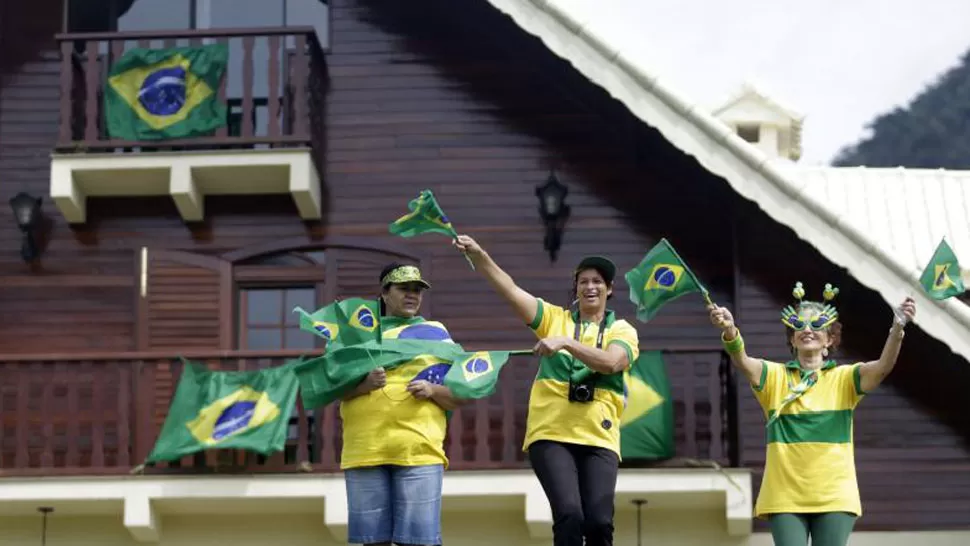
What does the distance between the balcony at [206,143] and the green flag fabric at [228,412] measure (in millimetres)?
1691

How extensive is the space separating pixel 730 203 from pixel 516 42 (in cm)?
215

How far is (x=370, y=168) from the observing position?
17609mm

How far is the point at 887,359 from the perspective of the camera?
36.1 feet

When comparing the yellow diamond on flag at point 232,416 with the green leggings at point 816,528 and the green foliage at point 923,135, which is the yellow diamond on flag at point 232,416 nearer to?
the green leggings at point 816,528

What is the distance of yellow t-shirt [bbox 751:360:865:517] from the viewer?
1105cm

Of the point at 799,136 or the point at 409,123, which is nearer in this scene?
the point at 409,123

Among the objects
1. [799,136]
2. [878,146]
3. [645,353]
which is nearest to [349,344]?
[645,353]

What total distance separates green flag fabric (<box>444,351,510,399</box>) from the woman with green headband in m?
1.16

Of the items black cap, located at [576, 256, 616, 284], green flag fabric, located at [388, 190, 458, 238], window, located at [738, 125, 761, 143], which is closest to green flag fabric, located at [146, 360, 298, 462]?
green flag fabric, located at [388, 190, 458, 238]

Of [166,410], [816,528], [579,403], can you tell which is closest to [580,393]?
[579,403]

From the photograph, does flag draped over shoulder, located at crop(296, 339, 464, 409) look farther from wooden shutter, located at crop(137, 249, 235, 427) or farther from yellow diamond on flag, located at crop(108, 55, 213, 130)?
yellow diamond on flag, located at crop(108, 55, 213, 130)

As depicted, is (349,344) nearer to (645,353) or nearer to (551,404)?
(551,404)

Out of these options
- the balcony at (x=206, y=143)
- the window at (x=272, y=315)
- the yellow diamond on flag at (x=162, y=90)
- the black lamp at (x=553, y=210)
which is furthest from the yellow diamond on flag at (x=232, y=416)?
the black lamp at (x=553, y=210)

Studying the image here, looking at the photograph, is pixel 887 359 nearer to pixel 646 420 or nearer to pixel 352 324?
pixel 352 324
